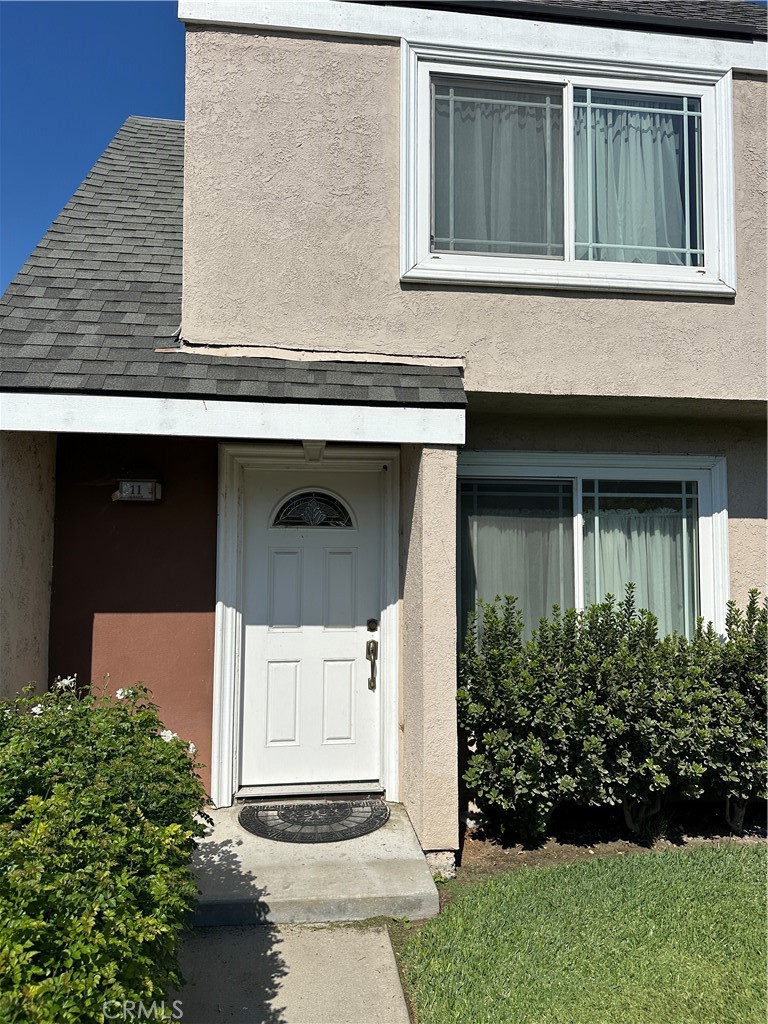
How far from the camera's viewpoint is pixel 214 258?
15.7 ft

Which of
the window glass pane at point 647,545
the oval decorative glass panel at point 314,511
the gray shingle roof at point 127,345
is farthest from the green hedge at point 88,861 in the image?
the window glass pane at point 647,545

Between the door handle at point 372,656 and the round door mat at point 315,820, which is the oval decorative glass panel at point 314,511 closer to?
the door handle at point 372,656

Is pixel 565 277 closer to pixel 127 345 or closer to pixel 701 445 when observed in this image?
pixel 701 445

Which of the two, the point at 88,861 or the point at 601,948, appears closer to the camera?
the point at 88,861

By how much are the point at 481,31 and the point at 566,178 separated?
1.15 metres

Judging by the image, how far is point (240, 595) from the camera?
534cm

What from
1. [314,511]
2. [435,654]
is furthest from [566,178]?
[435,654]

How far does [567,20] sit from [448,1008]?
20.0 feet

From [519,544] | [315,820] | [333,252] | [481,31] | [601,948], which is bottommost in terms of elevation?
[601,948]

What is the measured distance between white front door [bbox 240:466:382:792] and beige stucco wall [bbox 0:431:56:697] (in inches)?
54.5

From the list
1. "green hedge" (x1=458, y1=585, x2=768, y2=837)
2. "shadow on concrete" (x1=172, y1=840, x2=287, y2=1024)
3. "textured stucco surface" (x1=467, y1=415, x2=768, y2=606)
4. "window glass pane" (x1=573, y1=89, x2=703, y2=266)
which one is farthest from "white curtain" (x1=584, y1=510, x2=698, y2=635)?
"shadow on concrete" (x1=172, y1=840, x2=287, y2=1024)

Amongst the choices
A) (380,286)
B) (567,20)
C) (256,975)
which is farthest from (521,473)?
(256,975)

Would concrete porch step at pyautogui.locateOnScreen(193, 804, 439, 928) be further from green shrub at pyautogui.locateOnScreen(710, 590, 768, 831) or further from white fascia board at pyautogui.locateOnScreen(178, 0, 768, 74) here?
white fascia board at pyautogui.locateOnScreen(178, 0, 768, 74)

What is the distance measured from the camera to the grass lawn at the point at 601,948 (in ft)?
10.1
